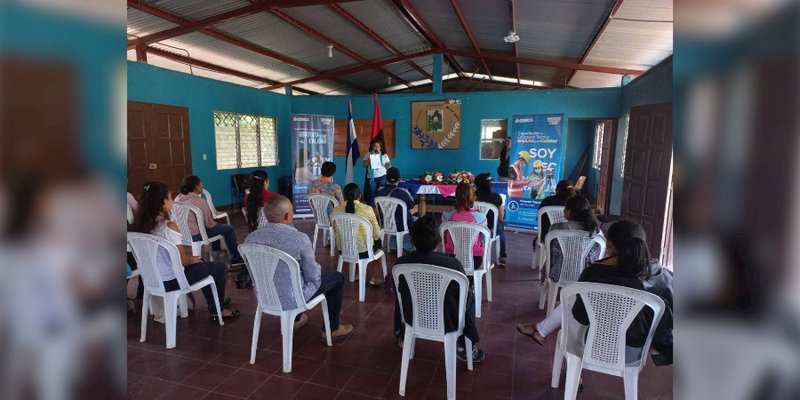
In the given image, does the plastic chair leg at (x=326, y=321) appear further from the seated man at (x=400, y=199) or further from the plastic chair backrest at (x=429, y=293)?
the seated man at (x=400, y=199)

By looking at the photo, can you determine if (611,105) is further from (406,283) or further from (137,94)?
(137,94)

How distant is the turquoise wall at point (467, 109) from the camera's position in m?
6.99

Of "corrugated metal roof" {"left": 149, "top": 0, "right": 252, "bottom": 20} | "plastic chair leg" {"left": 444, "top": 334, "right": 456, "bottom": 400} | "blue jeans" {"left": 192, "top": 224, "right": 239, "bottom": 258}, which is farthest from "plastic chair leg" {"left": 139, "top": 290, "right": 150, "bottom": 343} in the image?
"corrugated metal roof" {"left": 149, "top": 0, "right": 252, "bottom": 20}

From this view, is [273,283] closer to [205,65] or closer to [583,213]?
[583,213]

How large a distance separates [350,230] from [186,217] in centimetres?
163

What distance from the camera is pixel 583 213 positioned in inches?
115

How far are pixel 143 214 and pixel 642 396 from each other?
10.5 feet

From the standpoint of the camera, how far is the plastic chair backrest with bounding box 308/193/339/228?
4.59 m

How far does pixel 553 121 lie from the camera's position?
592 centimetres

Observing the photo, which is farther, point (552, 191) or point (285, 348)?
point (552, 191)

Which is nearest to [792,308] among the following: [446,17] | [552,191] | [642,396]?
[642,396]

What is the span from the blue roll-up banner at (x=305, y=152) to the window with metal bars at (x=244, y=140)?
5.27 feet

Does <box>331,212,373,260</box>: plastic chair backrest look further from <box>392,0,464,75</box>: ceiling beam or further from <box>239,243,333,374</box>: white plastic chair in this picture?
<box>392,0,464,75</box>: ceiling beam

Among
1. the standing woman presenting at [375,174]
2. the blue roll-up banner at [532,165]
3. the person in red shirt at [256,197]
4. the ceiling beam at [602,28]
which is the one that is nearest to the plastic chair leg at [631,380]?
the person in red shirt at [256,197]
